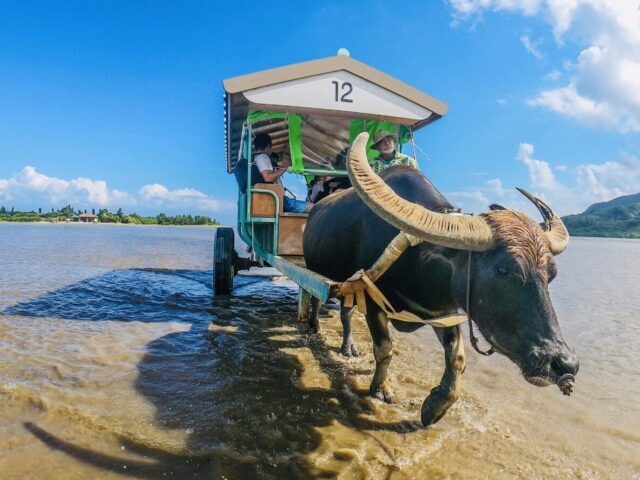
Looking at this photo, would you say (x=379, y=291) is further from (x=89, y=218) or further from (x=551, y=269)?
(x=89, y=218)

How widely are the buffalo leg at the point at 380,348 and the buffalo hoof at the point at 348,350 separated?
1.06 metres

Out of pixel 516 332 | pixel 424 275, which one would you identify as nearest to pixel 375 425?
pixel 424 275

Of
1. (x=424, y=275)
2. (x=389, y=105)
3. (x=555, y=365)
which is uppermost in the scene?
(x=389, y=105)

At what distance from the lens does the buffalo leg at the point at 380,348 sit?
10.3 feet

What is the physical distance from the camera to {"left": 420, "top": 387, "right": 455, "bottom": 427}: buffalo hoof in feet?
9.53

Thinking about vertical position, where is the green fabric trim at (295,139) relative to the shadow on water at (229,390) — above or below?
above

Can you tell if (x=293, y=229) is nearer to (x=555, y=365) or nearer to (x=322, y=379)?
(x=322, y=379)

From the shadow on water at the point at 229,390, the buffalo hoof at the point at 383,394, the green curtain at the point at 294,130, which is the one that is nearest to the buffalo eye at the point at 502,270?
the shadow on water at the point at 229,390

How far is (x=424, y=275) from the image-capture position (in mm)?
2635

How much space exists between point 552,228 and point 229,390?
252 centimetres

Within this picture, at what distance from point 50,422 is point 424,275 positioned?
248 cm

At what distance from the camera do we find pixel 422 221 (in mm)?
2150

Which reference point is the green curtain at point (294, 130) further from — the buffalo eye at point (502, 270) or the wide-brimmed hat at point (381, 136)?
the buffalo eye at point (502, 270)

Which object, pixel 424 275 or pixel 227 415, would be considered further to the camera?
pixel 227 415
